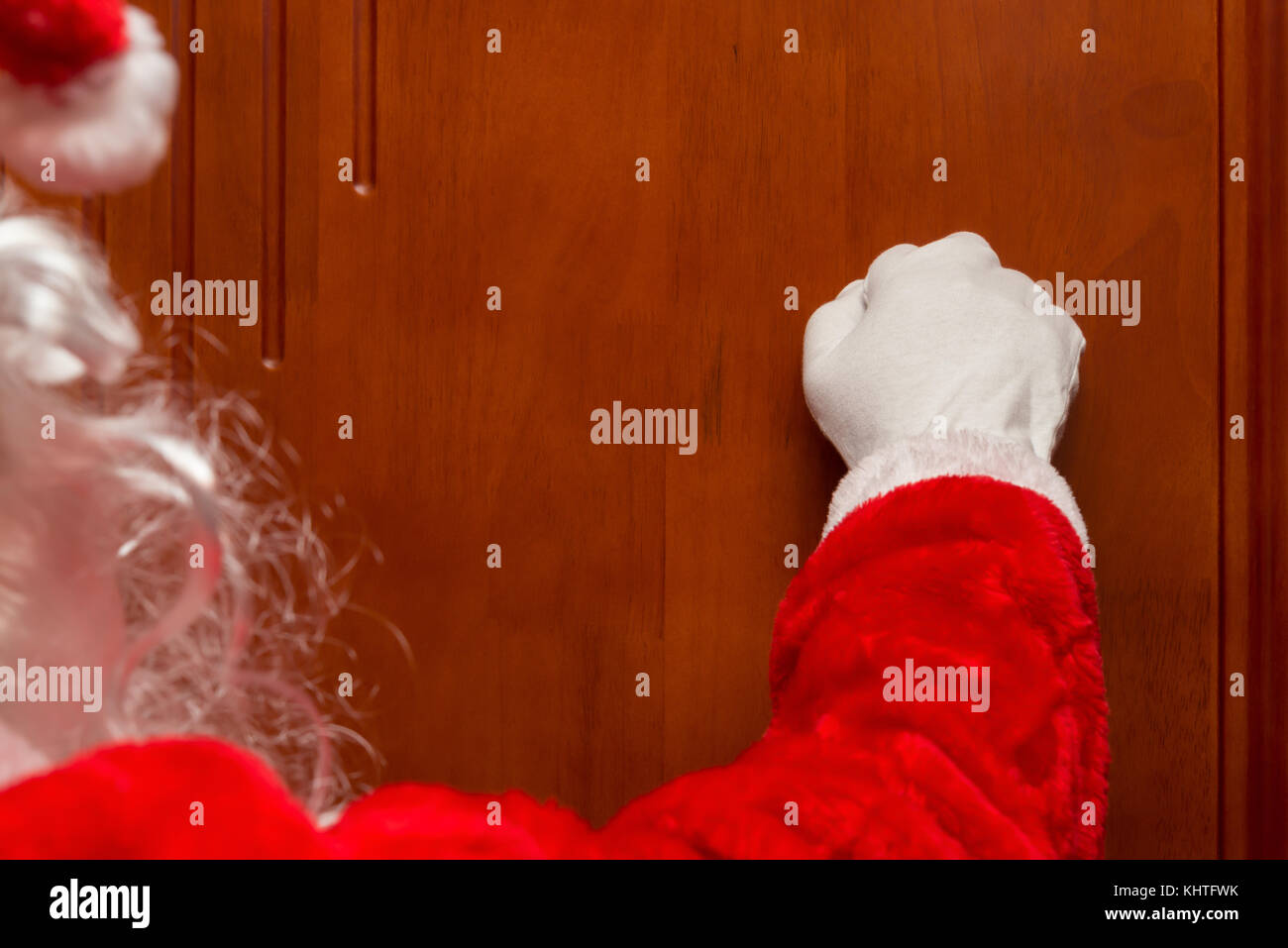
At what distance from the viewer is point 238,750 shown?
0.73 feet

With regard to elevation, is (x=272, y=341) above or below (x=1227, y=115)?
below

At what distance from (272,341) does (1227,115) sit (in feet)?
1.80

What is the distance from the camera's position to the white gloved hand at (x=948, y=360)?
498 mm

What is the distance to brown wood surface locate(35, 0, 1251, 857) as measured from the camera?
55 cm

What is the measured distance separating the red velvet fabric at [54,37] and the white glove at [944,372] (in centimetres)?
35

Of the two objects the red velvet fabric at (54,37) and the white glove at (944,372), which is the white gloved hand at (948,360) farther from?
the red velvet fabric at (54,37)

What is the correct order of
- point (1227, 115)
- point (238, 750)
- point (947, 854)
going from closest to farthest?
point (238, 750), point (947, 854), point (1227, 115)

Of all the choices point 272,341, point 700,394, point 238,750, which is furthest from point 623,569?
point 238,750

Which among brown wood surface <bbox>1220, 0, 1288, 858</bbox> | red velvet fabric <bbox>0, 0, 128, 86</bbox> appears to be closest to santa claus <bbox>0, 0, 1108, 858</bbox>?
red velvet fabric <bbox>0, 0, 128, 86</bbox>

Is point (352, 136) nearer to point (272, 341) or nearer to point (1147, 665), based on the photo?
point (272, 341)

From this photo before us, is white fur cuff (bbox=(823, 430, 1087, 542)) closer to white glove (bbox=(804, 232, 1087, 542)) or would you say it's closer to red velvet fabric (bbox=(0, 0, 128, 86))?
white glove (bbox=(804, 232, 1087, 542))

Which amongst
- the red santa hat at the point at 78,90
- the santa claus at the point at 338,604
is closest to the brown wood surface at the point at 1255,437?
the santa claus at the point at 338,604

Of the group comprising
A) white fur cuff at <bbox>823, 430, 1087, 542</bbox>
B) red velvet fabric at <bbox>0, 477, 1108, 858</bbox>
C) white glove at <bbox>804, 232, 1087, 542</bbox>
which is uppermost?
white glove at <bbox>804, 232, 1087, 542</bbox>
